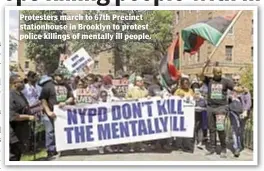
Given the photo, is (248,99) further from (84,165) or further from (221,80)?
(84,165)

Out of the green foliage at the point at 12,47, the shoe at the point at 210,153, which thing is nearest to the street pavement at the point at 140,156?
the shoe at the point at 210,153

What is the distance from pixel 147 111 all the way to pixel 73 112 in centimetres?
52

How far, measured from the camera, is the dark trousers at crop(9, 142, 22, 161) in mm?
5231

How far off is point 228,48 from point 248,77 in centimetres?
25

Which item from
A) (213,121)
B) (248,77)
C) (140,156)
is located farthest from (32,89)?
(248,77)

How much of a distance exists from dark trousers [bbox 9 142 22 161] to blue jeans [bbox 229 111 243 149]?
1.50 metres

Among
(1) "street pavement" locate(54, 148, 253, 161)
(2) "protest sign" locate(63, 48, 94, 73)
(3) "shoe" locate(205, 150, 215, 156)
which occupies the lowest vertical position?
(1) "street pavement" locate(54, 148, 253, 161)

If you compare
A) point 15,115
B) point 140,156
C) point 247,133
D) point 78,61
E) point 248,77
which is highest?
point 78,61

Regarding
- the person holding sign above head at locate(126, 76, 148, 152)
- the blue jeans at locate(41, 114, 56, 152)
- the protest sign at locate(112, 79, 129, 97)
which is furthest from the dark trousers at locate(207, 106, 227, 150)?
the blue jeans at locate(41, 114, 56, 152)

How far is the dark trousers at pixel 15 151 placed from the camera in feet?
17.2

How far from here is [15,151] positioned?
524 centimetres

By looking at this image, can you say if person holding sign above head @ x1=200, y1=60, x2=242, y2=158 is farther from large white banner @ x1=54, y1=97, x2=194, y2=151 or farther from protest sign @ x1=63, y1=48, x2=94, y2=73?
protest sign @ x1=63, y1=48, x2=94, y2=73

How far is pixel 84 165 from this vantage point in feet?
17.3

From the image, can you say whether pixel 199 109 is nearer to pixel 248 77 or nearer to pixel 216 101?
pixel 216 101
